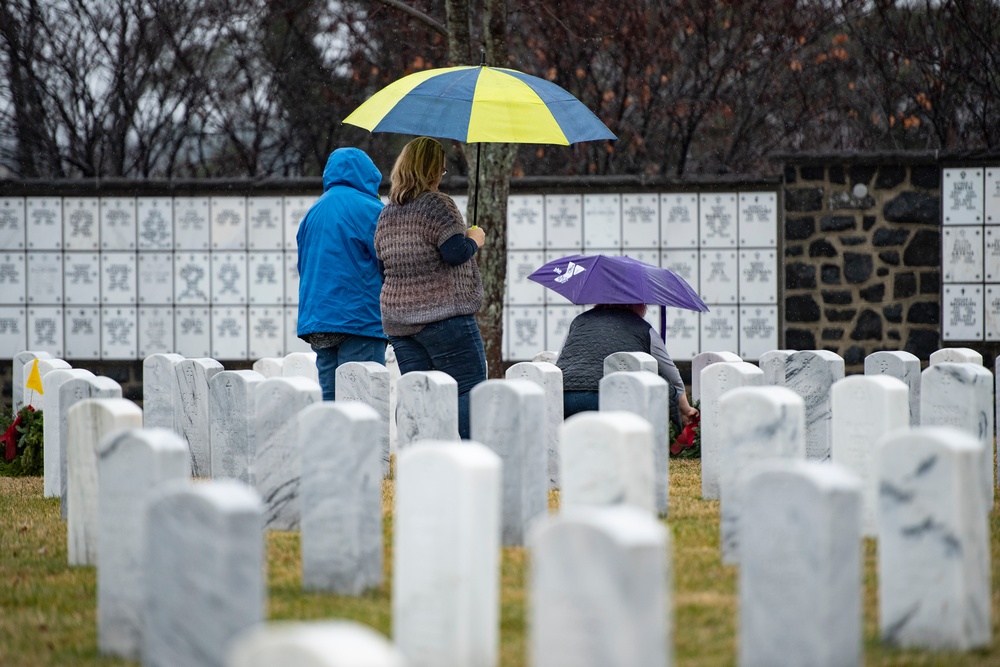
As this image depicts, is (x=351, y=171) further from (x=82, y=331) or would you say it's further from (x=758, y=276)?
(x=82, y=331)

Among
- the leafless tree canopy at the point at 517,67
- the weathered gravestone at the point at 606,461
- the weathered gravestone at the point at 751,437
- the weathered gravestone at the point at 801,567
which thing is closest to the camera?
the weathered gravestone at the point at 801,567

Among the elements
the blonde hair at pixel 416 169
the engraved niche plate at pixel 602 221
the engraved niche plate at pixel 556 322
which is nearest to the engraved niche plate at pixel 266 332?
the engraved niche plate at pixel 556 322

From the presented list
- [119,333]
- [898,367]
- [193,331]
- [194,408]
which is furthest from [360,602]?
[119,333]

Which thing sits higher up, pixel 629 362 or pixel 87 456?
pixel 629 362

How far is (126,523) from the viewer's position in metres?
3.31

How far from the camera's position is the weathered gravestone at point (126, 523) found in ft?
10.7

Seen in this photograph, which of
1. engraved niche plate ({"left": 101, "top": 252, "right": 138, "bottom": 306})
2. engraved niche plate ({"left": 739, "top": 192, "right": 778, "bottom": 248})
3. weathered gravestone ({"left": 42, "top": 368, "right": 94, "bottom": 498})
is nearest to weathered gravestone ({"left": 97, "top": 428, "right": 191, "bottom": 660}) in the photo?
weathered gravestone ({"left": 42, "top": 368, "right": 94, "bottom": 498})

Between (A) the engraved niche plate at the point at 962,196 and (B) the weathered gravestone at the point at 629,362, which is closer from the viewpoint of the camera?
(B) the weathered gravestone at the point at 629,362

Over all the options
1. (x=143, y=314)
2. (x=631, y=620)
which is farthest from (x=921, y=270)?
(x=631, y=620)

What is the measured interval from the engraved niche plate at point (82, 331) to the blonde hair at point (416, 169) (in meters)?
5.07

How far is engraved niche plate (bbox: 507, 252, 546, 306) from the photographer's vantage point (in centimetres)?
991

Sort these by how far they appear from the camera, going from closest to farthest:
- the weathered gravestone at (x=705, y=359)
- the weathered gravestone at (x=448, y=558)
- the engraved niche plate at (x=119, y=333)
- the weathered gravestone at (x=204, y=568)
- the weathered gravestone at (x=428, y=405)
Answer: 1. the weathered gravestone at (x=204, y=568)
2. the weathered gravestone at (x=448, y=558)
3. the weathered gravestone at (x=428, y=405)
4. the weathered gravestone at (x=705, y=359)
5. the engraved niche plate at (x=119, y=333)

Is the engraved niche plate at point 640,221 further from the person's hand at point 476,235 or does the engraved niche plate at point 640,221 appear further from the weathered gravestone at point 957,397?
the weathered gravestone at point 957,397

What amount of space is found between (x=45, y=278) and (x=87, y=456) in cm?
641
